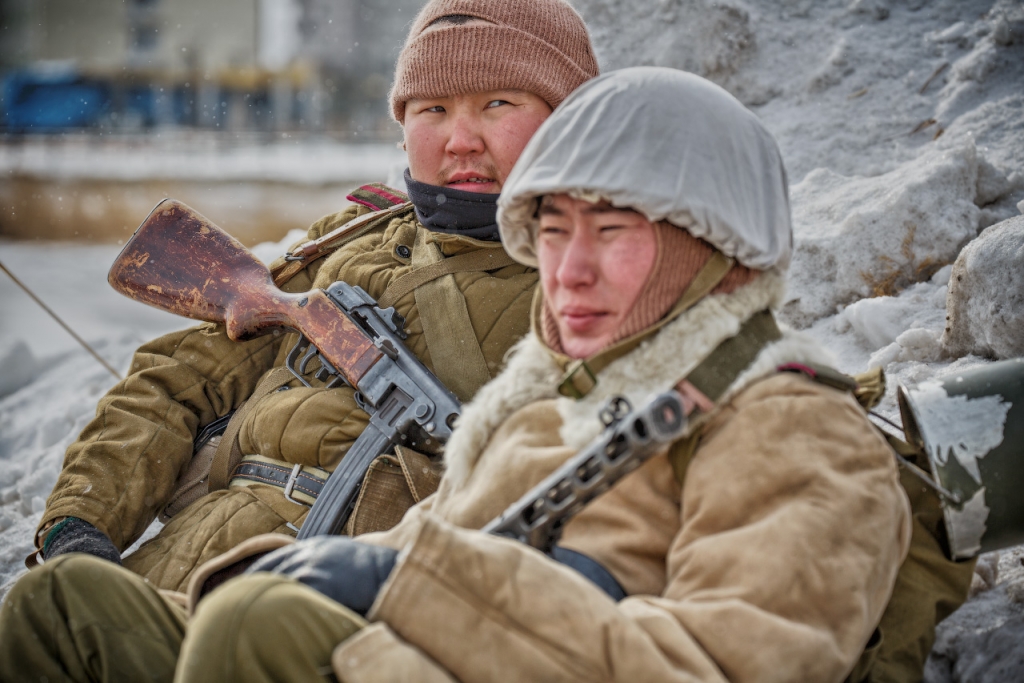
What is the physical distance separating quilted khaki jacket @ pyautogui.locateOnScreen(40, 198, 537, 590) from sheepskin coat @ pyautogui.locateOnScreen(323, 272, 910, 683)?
43.5 inches

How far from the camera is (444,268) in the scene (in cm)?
282

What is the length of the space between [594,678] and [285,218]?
12.0m

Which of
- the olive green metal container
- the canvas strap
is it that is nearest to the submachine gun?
the olive green metal container

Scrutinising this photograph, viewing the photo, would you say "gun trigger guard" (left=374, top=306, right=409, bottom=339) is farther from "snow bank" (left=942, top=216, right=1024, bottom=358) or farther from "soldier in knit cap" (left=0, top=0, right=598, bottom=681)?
"snow bank" (left=942, top=216, right=1024, bottom=358)

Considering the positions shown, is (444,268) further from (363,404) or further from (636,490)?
(636,490)

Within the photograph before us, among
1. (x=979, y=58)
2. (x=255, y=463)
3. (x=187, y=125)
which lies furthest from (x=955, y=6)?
(x=187, y=125)

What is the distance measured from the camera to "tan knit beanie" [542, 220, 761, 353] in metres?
1.69

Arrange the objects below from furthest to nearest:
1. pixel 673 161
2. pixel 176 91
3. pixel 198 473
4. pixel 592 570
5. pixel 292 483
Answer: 1. pixel 176 91
2. pixel 198 473
3. pixel 292 483
4. pixel 673 161
5. pixel 592 570

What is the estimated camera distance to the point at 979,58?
13.5 ft

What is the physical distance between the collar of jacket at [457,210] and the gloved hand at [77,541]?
131cm

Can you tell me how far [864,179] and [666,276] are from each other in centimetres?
248

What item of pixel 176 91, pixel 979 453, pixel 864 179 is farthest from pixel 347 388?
pixel 176 91

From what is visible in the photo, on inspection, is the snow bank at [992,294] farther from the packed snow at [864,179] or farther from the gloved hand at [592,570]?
the gloved hand at [592,570]

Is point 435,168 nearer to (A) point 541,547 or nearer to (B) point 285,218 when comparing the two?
(A) point 541,547
